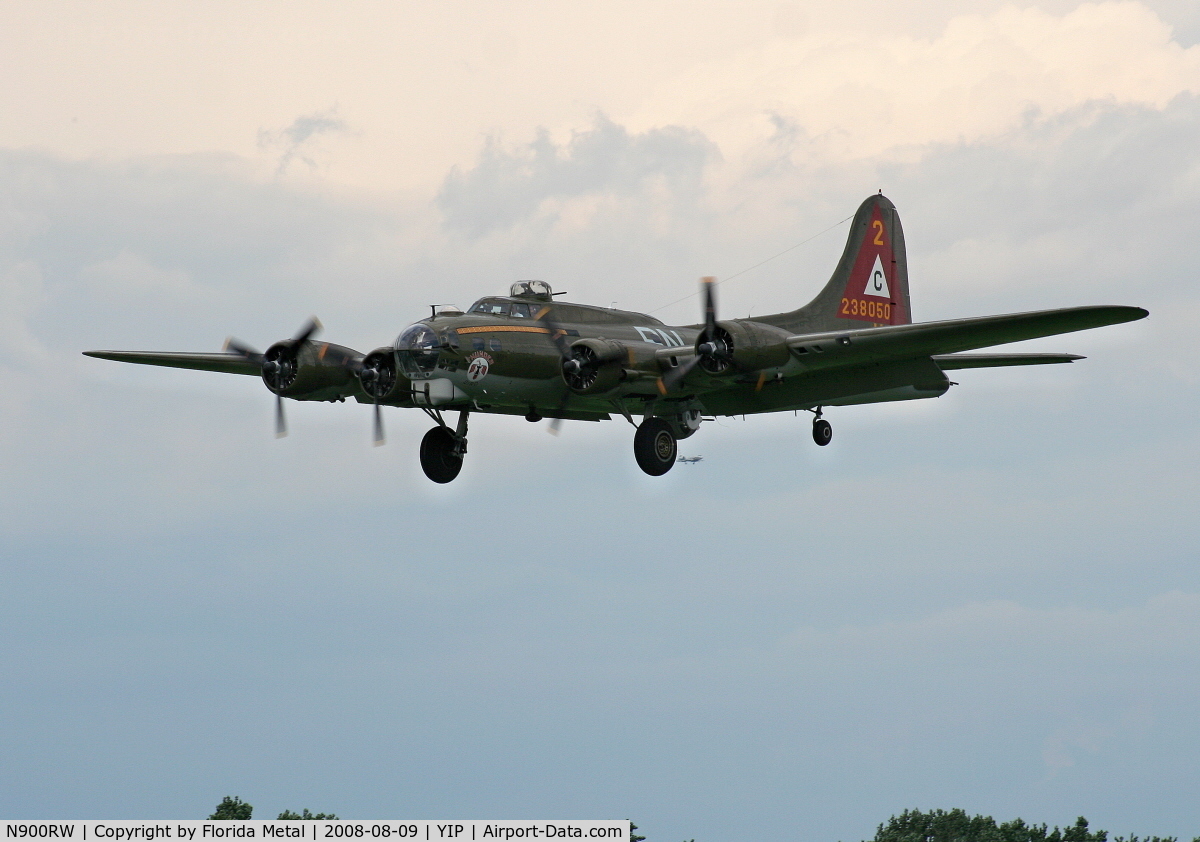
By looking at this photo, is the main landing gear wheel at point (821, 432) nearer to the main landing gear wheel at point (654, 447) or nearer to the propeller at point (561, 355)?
the main landing gear wheel at point (654, 447)

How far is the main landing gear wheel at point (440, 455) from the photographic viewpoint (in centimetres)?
3453

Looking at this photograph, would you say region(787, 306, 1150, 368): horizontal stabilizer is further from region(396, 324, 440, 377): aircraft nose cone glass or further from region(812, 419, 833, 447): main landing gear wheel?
region(396, 324, 440, 377): aircraft nose cone glass

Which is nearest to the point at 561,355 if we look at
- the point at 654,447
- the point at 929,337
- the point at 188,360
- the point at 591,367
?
the point at 591,367

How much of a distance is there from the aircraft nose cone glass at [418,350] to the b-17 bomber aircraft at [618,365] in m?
0.03

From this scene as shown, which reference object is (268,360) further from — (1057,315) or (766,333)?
(1057,315)

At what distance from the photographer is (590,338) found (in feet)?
107

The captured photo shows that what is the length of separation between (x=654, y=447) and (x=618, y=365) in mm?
2382

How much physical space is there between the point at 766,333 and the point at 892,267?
10429 millimetres

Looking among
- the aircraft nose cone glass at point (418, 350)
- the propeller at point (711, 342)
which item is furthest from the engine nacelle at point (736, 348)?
the aircraft nose cone glass at point (418, 350)

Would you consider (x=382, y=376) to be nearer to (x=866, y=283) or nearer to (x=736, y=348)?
(x=736, y=348)

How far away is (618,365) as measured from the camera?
32.0m

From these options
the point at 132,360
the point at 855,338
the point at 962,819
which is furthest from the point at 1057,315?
the point at 962,819

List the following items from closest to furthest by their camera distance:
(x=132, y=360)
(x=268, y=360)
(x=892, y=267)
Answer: (x=268, y=360) → (x=132, y=360) → (x=892, y=267)

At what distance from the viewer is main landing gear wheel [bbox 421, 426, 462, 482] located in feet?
113
